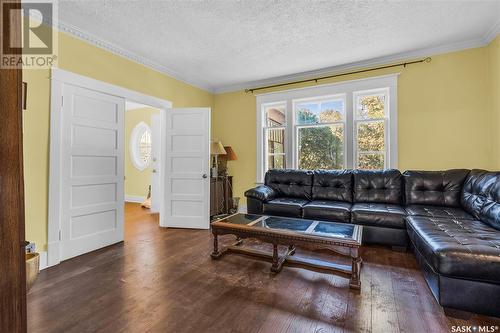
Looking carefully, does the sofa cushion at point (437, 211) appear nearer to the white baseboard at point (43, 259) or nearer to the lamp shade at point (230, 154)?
the lamp shade at point (230, 154)

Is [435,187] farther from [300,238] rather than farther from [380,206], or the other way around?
[300,238]

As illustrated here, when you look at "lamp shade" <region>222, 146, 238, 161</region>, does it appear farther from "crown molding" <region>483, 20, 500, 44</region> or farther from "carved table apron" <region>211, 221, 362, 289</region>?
"crown molding" <region>483, 20, 500, 44</region>

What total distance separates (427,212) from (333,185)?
1239mm

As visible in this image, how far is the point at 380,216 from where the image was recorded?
286 centimetres

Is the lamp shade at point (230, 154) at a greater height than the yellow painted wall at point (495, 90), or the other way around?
the yellow painted wall at point (495, 90)

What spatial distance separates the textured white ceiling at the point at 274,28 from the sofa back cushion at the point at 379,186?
1782mm

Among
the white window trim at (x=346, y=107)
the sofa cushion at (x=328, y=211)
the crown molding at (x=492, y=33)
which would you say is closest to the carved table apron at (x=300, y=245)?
the sofa cushion at (x=328, y=211)

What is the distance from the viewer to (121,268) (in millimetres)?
2402

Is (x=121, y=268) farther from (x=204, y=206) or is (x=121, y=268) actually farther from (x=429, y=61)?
(x=429, y=61)

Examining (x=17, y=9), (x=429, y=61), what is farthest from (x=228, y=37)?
(x=429, y=61)

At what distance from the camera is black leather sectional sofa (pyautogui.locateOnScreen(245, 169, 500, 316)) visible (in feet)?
5.20

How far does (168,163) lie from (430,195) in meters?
3.85

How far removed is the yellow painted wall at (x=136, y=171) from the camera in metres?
6.31

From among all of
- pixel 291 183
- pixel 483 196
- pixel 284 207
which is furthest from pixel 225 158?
pixel 483 196
